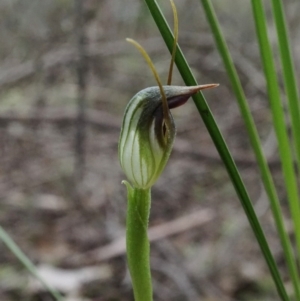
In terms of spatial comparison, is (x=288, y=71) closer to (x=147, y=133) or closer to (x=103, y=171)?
(x=147, y=133)

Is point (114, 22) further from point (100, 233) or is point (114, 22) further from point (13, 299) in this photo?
point (13, 299)

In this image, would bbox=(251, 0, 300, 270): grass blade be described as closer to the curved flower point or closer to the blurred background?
the curved flower point

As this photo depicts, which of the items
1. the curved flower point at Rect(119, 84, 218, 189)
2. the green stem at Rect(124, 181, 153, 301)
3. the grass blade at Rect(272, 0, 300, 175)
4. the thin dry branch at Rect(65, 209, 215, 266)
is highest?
the grass blade at Rect(272, 0, 300, 175)

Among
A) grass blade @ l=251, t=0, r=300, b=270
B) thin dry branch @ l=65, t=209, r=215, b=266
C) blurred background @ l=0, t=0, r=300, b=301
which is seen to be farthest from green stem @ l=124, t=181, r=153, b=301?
thin dry branch @ l=65, t=209, r=215, b=266

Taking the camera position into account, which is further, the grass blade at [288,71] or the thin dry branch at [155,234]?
the thin dry branch at [155,234]

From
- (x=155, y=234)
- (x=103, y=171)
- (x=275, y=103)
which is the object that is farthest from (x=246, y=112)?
(x=103, y=171)

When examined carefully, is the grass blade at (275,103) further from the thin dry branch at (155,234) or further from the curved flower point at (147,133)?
the thin dry branch at (155,234)

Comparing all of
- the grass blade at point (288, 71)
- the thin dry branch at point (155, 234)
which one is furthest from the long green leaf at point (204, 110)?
the thin dry branch at point (155, 234)
